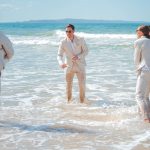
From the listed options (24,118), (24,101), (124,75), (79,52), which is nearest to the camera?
(24,118)

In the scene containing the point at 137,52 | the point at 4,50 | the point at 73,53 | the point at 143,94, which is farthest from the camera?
the point at 73,53

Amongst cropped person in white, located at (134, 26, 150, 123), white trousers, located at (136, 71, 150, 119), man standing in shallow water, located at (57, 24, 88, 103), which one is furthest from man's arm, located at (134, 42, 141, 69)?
man standing in shallow water, located at (57, 24, 88, 103)

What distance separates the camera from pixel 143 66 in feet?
23.1

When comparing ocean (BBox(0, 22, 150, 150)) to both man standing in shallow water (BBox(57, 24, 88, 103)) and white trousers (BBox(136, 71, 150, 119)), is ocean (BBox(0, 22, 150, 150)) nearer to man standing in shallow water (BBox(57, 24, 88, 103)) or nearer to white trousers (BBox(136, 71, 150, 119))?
white trousers (BBox(136, 71, 150, 119))

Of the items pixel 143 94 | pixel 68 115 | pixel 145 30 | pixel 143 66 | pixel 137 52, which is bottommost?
pixel 68 115

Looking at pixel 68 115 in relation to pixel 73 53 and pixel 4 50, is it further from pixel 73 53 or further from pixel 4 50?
pixel 4 50

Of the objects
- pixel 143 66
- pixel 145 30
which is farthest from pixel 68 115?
pixel 145 30

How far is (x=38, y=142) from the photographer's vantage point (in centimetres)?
617

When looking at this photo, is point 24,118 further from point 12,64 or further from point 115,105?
point 12,64

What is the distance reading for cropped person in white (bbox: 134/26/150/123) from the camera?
22.9ft

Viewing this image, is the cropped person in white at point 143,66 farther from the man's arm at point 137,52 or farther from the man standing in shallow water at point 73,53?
the man standing in shallow water at point 73,53

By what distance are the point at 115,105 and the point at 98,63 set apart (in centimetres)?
796

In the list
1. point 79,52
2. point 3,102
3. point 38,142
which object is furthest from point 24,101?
point 38,142

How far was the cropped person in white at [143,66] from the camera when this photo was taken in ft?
22.9
